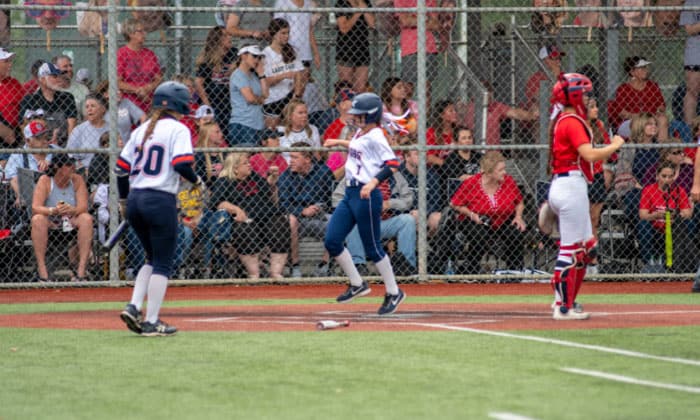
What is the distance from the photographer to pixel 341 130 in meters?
15.4

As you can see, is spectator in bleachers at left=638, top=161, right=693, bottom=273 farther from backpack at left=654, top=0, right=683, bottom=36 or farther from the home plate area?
the home plate area

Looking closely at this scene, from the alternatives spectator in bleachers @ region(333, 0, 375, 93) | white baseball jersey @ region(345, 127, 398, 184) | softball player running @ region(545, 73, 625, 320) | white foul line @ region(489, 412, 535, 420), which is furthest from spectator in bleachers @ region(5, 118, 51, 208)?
white foul line @ region(489, 412, 535, 420)

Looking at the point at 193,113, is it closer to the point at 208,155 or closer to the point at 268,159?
the point at 208,155

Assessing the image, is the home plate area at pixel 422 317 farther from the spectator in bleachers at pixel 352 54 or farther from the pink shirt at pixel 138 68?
the spectator in bleachers at pixel 352 54

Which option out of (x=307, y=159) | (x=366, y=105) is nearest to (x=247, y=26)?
(x=307, y=159)

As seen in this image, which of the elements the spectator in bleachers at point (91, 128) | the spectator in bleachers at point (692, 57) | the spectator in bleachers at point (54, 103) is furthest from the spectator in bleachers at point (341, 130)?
the spectator in bleachers at point (692, 57)

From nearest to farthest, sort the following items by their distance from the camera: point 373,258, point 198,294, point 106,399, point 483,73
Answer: point 106,399 → point 373,258 → point 198,294 → point 483,73

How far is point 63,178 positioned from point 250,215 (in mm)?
2260

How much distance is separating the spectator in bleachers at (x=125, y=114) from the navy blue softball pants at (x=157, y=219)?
5.37 metres

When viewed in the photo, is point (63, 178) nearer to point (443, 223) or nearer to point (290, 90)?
point (290, 90)

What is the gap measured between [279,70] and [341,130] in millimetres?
1130

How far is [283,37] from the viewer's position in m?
15.5

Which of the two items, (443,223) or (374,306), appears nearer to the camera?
(374,306)

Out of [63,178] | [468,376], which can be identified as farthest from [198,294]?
[468,376]
